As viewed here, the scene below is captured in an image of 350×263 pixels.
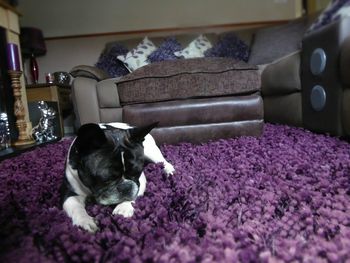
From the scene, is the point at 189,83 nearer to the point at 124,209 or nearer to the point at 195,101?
the point at 195,101

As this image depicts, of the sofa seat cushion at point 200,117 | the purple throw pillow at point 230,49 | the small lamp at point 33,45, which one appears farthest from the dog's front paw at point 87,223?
the small lamp at point 33,45

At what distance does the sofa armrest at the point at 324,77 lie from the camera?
1279 mm

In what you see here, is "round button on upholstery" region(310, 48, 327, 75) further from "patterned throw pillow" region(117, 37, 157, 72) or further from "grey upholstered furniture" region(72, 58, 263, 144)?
"patterned throw pillow" region(117, 37, 157, 72)

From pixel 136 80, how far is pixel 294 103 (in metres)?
0.85

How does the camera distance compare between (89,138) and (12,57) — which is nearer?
(89,138)

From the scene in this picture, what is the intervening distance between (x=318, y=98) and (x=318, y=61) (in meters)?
0.17

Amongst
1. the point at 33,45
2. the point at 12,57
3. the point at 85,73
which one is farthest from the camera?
the point at 33,45

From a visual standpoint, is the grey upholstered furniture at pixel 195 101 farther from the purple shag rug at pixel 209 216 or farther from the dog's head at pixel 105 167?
the dog's head at pixel 105 167

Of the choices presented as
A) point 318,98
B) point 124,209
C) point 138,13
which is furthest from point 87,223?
point 138,13

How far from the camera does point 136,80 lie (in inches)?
59.7

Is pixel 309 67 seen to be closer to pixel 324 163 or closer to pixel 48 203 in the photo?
pixel 324 163

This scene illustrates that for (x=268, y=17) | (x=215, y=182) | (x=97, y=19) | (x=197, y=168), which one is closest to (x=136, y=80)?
(x=197, y=168)

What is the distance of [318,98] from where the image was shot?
1.40 metres

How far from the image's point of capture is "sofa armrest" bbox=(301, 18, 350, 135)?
128 centimetres
